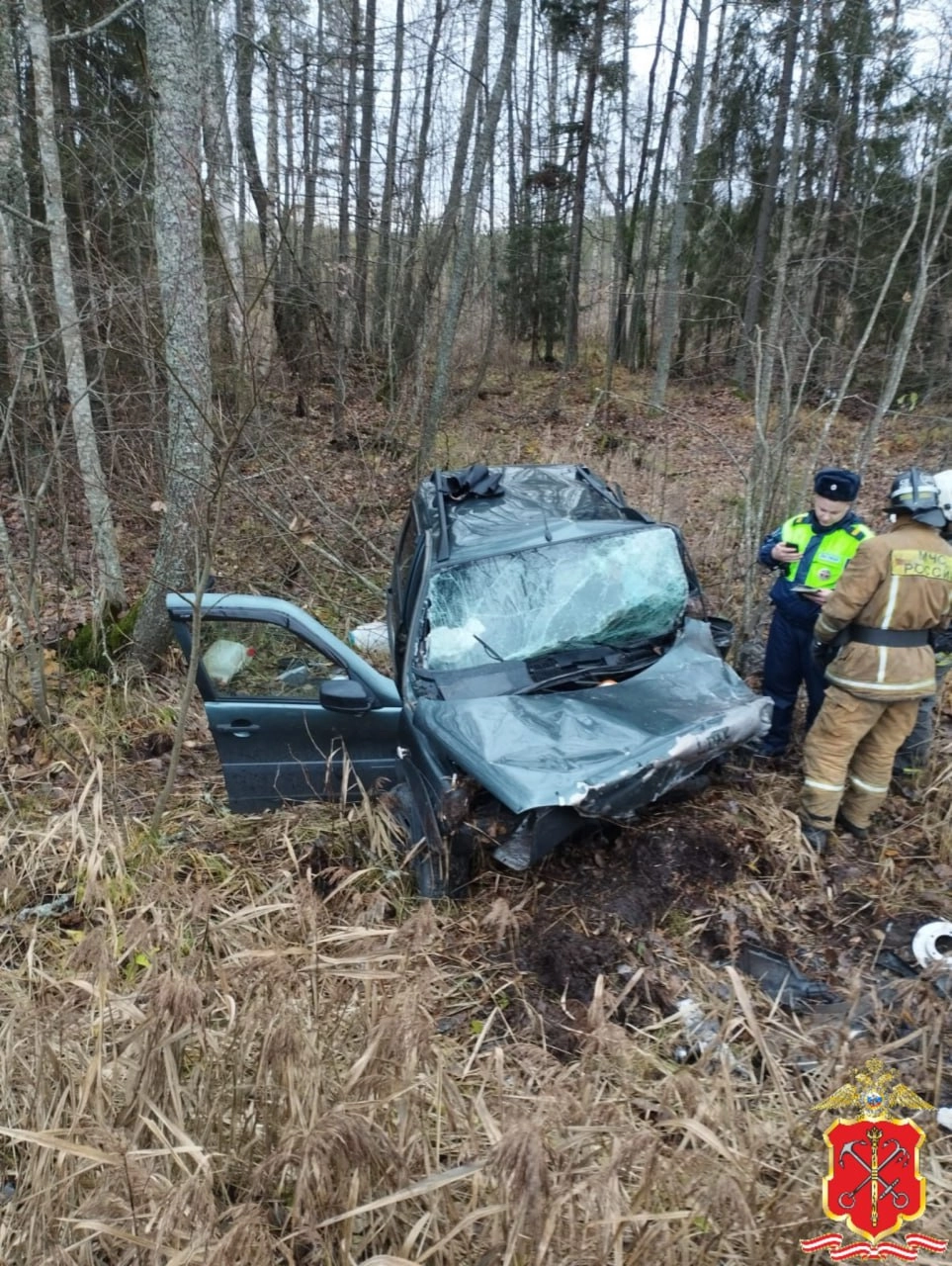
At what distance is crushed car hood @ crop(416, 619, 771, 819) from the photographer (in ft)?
9.20

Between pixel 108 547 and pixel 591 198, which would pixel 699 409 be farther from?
pixel 108 547

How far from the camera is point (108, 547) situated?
600cm

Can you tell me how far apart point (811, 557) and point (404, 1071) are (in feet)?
11.0

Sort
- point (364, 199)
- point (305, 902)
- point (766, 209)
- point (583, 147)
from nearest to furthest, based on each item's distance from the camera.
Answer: point (305, 902) < point (364, 199) < point (583, 147) < point (766, 209)

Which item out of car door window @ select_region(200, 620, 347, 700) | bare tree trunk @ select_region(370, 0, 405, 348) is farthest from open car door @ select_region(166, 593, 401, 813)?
bare tree trunk @ select_region(370, 0, 405, 348)

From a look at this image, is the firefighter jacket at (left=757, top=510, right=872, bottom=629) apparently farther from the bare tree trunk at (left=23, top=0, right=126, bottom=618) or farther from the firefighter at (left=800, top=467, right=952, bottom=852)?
the bare tree trunk at (left=23, top=0, right=126, bottom=618)

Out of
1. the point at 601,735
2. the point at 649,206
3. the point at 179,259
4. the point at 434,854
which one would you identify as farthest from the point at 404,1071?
the point at 649,206

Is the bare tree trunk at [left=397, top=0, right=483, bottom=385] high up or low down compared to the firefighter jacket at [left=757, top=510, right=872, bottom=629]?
up

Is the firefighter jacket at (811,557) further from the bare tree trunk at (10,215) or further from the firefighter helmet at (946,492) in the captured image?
the bare tree trunk at (10,215)

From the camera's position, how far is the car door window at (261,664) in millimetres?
3648

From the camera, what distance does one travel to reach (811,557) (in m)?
4.02

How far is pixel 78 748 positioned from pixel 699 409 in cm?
1558

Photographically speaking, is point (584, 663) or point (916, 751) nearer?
point (584, 663)

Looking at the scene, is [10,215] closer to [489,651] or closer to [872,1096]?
[489,651]
